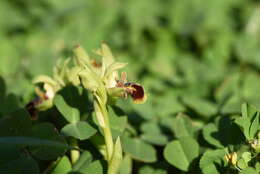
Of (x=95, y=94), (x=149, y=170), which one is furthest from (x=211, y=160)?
(x=95, y=94)

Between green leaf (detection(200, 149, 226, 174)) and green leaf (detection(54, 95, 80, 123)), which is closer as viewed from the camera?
green leaf (detection(200, 149, 226, 174))

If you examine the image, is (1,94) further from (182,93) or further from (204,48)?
(204,48)

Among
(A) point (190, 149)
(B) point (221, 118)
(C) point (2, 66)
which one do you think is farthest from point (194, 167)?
(C) point (2, 66)

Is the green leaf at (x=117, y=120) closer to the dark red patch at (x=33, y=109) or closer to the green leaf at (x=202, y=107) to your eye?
the dark red patch at (x=33, y=109)

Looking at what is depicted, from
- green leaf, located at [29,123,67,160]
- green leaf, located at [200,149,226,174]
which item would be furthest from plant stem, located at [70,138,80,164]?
green leaf, located at [200,149,226,174]

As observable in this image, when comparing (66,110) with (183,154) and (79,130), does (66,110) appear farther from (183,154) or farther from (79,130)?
(183,154)

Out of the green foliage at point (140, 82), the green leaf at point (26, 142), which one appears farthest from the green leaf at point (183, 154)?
the green leaf at point (26, 142)

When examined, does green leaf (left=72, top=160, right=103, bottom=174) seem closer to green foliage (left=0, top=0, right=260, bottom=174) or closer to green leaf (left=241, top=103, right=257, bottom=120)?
green foliage (left=0, top=0, right=260, bottom=174)
